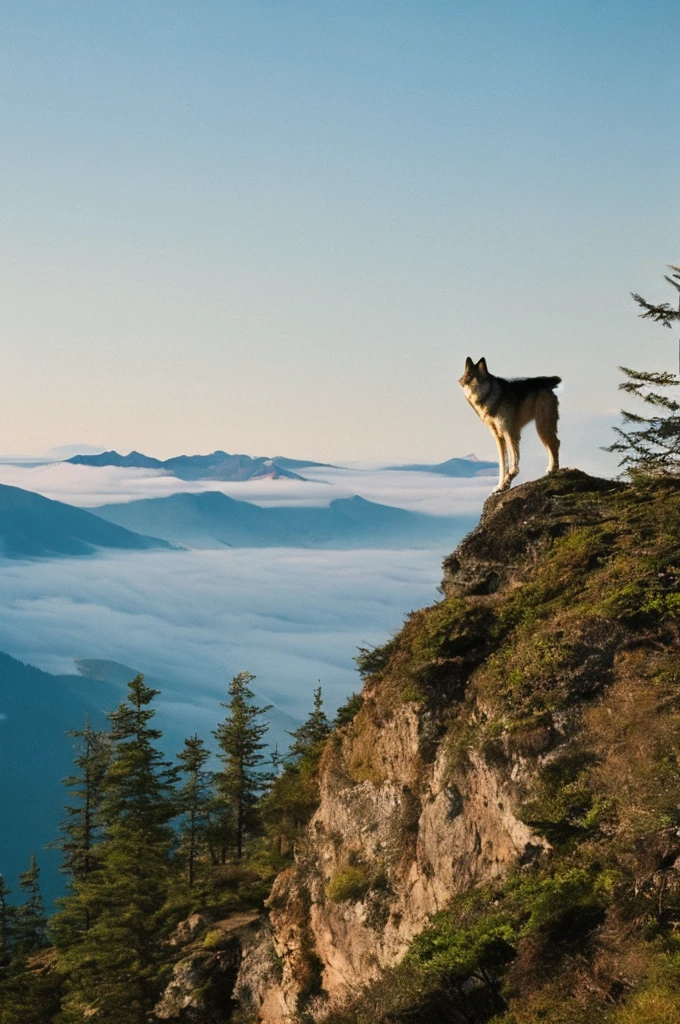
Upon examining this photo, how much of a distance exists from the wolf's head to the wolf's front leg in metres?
1.36

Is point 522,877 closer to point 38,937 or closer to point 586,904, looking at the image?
point 586,904

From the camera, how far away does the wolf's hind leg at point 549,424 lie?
994 inches

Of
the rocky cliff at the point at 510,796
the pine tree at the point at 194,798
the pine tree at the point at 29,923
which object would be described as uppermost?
the rocky cliff at the point at 510,796

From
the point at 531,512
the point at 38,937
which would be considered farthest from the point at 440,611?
the point at 38,937

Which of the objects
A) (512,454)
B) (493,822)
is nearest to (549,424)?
(512,454)

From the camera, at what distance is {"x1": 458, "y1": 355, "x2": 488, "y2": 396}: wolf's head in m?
24.9

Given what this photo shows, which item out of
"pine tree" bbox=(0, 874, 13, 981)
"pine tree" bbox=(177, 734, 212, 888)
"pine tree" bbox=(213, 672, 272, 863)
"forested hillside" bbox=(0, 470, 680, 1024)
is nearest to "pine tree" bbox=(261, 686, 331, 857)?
"forested hillside" bbox=(0, 470, 680, 1024)

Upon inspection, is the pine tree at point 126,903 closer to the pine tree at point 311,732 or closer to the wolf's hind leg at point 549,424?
the pine tree at point 311,732

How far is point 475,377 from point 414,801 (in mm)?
10883

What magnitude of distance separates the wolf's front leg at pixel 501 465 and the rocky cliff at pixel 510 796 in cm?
35

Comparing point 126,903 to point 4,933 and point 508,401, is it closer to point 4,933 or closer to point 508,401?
point 508,401

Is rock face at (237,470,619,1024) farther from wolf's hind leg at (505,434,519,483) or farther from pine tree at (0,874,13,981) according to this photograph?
pine tree at (0,874,13,981)

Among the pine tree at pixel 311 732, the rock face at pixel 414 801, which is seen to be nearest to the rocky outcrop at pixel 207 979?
the rock face at pixel 414 801

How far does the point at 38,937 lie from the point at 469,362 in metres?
53.5
